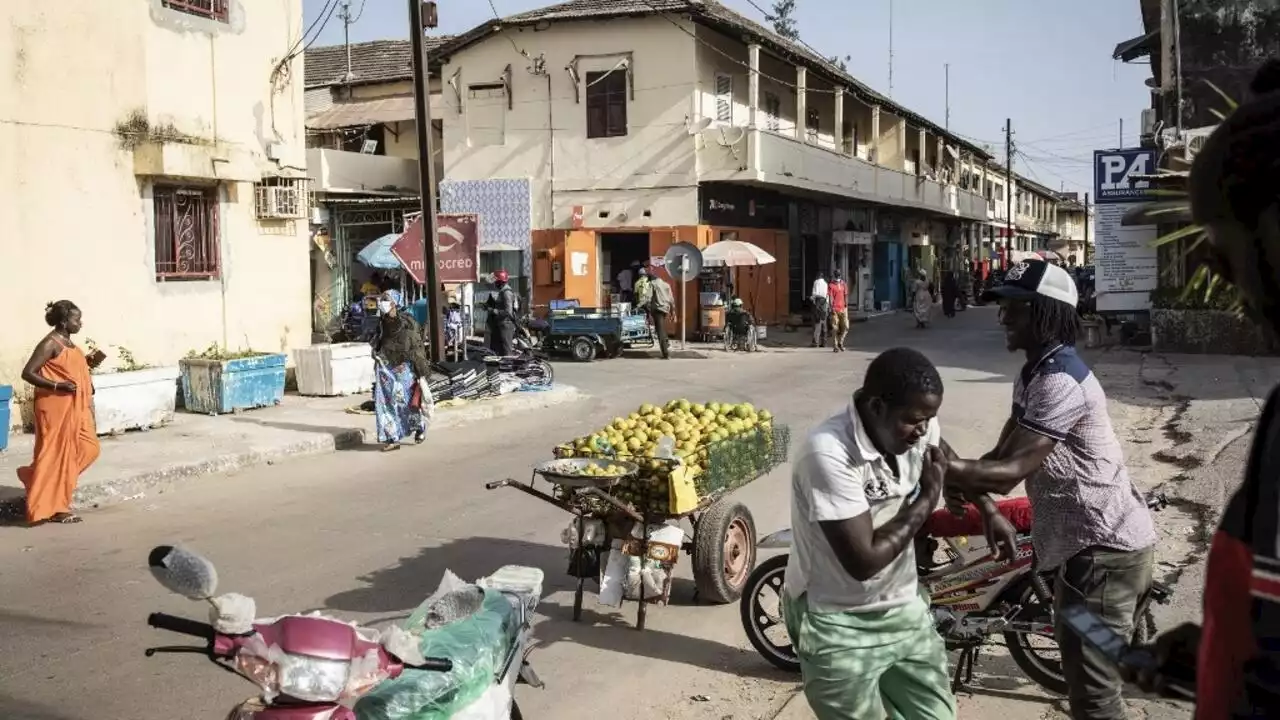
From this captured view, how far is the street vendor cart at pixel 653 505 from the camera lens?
246 inches

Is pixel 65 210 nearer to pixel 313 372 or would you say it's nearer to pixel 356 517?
pixel 313 372

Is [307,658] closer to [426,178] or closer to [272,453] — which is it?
[272,453]

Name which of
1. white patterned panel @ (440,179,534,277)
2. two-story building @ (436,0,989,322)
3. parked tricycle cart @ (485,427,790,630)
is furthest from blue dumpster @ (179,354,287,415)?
white patterned panel @ (440,179,534,277)

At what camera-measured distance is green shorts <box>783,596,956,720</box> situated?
321cm

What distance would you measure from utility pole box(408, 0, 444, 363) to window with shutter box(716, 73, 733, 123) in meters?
13.3

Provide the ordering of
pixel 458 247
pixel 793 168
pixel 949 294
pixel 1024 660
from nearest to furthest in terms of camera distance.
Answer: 1. pixel 1024 660
2. pixel 458 247
3. pixel 793 168
4. pixel 949 294

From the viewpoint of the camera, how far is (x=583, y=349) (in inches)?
914

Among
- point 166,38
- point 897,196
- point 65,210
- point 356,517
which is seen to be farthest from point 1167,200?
point 897,196

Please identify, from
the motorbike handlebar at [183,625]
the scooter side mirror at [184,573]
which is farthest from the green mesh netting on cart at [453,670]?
the scooter side mirror at [184,573]

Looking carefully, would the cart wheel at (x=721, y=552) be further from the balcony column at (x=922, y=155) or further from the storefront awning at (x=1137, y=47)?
the balcony column at (x=922, y=155)

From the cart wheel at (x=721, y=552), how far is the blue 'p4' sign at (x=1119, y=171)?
17.7 meters

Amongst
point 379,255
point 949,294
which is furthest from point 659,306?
point 949,294

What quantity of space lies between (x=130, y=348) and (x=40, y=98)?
3137mm

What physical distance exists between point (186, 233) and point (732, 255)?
1355 centimetres
